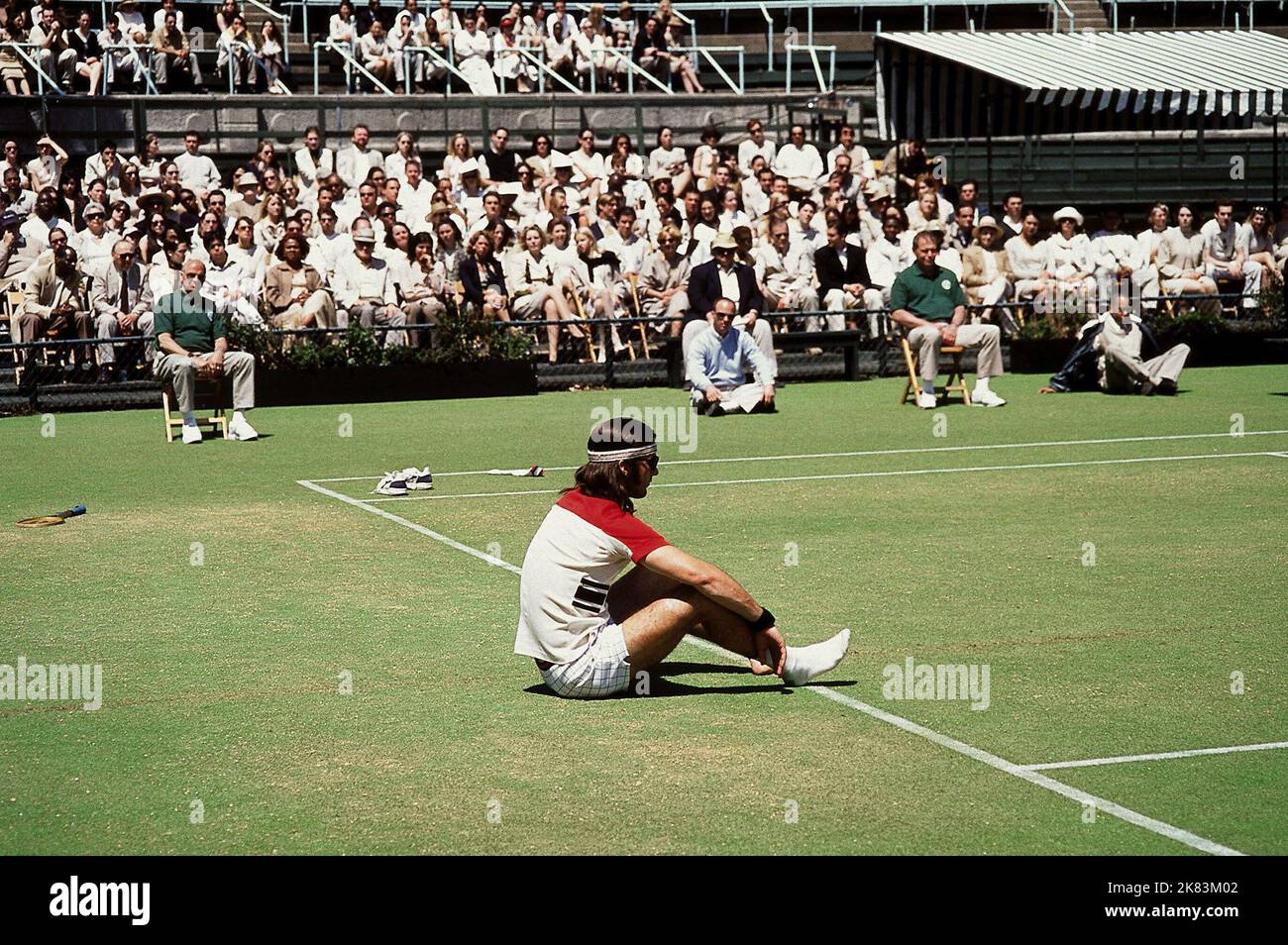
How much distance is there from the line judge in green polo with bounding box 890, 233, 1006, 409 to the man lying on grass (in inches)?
514

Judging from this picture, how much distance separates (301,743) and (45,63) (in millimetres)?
23676

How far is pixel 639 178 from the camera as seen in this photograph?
90.4ft

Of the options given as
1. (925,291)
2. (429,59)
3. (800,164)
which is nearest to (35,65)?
(429,59)

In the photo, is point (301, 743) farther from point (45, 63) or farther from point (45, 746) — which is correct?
point (45, 63)

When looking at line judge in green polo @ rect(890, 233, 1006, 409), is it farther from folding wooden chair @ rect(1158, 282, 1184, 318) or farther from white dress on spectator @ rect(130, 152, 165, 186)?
white dress on spectator @ rect(130, 152, 165, 186)

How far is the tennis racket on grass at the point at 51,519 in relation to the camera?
1257 centimetres

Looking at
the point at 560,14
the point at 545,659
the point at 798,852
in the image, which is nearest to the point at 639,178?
the point at 560,14

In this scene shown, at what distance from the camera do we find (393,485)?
1412 centimetres

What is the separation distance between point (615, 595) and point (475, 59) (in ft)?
80.5

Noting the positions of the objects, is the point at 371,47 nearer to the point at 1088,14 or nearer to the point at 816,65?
the point at 816,65

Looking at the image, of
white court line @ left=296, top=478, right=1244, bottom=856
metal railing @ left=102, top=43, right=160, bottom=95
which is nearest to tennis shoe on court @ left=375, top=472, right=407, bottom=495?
white court line @ left=296, top=478, right=1244, bottom=856

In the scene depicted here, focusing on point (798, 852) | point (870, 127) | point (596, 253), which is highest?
point (870, 127)

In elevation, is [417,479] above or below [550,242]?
below

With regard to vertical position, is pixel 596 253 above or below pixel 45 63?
below
